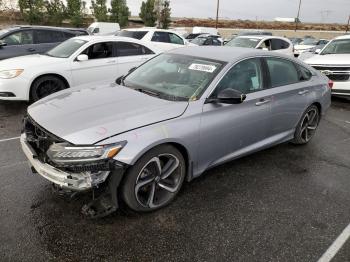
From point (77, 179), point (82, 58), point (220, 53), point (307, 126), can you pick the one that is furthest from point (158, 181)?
point (82, 58)

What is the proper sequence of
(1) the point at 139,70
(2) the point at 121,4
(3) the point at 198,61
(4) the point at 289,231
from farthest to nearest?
(2) the point at 121,4 < (1) the point at 139,70 < (3) the point at 198,61 < (4) the point at 289,231

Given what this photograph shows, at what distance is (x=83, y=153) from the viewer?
8.97 feet

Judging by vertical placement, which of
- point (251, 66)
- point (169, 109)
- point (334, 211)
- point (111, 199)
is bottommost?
point (334, 211)

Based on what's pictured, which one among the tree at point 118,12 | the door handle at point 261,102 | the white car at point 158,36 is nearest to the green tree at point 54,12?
the tree at point 118,12

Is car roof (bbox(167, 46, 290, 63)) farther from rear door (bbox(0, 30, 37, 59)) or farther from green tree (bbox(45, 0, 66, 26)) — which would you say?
green tree (bbox(45, 0, 66, 26))

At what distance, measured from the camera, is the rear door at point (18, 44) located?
931 cm

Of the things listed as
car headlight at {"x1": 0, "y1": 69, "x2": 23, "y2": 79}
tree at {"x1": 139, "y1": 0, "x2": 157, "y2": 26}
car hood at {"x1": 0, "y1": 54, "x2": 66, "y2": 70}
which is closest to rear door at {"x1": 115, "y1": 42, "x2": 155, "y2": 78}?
car hood at {"x1": 0, "y1": 54, "x2": 66, "y2": 70}

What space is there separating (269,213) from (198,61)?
1.96 metres

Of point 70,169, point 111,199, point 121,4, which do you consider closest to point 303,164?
point 111,199

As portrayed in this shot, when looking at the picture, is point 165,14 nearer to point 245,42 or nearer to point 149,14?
point 149,14

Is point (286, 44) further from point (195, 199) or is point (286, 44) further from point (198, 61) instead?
point (195, 199)

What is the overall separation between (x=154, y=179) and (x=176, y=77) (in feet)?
4.42

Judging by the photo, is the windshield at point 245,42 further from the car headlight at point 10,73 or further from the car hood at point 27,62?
the car headlight at point 10,73

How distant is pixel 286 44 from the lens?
506 inches
